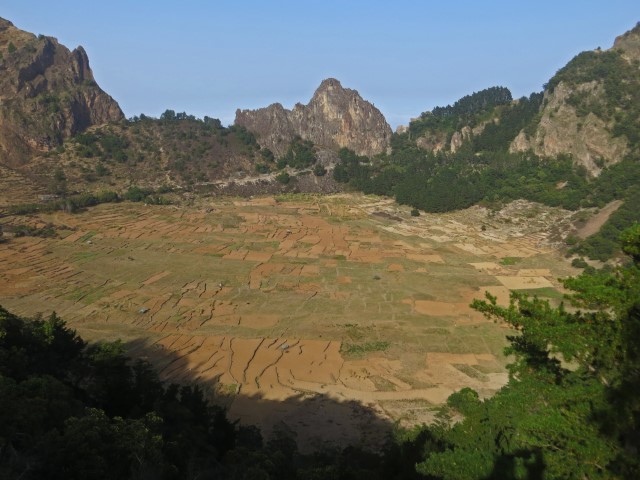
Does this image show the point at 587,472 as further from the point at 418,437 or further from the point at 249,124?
the point at 249,124

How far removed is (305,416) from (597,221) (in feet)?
185

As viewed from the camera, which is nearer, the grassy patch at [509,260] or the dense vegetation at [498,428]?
the dense vegetation at [498,428]

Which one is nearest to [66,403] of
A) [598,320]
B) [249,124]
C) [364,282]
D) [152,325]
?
[598,320]

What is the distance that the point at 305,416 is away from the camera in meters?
22.5

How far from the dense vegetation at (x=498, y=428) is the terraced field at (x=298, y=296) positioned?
727cm

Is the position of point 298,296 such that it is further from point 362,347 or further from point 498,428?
point 498,428

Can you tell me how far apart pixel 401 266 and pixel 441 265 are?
448 cm

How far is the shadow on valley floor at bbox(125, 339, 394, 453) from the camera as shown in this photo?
20.7 meters

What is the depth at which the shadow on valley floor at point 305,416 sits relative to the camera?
814 inches

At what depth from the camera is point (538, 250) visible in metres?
56.2

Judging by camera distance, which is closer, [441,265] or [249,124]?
[441,265]

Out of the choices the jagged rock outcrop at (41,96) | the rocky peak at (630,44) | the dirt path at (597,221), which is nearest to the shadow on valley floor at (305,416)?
the dirt path at (597,221)

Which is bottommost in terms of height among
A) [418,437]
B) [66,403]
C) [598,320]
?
[418,437]

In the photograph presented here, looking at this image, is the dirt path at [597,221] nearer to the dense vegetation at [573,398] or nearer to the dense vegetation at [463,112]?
the dense vegetation at [573,398]
